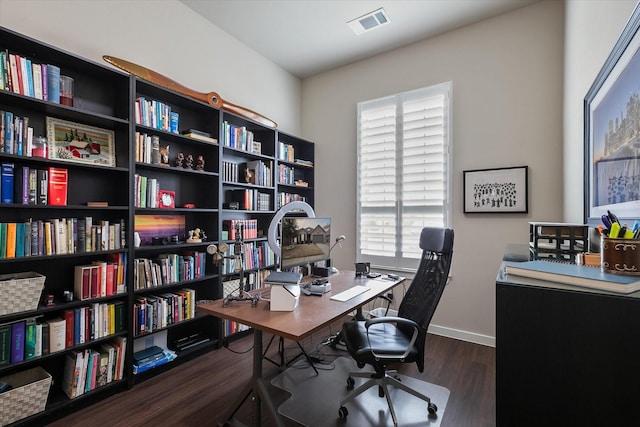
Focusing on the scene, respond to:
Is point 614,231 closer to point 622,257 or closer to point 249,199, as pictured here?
point 622,257

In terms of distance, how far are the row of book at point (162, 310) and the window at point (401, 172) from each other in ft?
6.67

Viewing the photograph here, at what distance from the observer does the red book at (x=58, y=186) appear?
73.4 inches

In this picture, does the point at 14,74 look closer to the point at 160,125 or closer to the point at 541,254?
the point at 160,125

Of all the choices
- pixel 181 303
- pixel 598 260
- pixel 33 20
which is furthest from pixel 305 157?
pixel 598 260

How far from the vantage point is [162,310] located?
7.82 feet

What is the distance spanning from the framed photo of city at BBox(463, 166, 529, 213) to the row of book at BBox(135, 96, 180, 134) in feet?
9.44

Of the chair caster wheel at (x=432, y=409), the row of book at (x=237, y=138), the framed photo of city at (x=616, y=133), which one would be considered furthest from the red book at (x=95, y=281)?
the framed photo of city at (x=616, y=133)

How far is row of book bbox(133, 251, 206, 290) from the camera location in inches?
89.8

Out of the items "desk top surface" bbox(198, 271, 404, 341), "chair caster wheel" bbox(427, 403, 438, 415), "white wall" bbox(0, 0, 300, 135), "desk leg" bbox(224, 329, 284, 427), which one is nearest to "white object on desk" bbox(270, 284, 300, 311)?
"desk top surface" bbox(198, 271, 404, 341)

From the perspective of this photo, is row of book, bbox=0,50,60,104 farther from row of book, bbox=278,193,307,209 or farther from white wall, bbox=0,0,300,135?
row of book, bbox=278,193,307,209

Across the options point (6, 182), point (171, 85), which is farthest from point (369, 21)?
point (6, 182)

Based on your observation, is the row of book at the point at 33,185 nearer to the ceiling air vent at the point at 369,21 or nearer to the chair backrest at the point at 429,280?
the chair backrest at the point at 429,280

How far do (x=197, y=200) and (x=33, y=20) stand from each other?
Answer: 5.46 feet

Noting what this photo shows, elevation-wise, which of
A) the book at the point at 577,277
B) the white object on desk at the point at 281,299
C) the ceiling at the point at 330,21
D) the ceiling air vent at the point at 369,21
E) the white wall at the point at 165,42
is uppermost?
the ceiling at the point at 330,21
